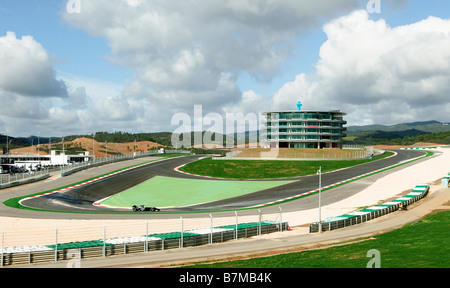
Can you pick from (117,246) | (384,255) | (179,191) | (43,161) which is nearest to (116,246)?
(117,246)

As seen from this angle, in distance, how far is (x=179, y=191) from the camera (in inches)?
2454

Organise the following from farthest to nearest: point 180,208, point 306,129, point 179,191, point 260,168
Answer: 1. point 306,129
2. point 260,168
3. point 179,191
4. point 180,208

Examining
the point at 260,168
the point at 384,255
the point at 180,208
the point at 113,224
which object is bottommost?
the point at 180,208

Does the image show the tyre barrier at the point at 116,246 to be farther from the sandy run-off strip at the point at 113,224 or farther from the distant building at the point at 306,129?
the distant building at the point at 306,129

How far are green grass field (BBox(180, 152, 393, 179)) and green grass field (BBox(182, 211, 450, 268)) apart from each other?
4918 cm

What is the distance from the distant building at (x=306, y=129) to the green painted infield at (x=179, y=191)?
192ft

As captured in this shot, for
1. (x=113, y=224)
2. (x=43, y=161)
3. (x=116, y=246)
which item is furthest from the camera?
(x=43, y=161)

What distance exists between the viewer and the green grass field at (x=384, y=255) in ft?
64.0

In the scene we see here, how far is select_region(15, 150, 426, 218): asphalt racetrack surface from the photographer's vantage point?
46531 mm

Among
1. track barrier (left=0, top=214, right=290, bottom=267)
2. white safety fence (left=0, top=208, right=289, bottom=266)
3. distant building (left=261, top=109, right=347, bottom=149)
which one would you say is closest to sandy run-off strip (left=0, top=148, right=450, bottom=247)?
white safety fence (left=0, top=208, right=289, bottom=266)

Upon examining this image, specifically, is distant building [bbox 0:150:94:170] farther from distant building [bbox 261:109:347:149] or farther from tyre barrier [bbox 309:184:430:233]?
tyre barrier [bbox 309:184:430:233]

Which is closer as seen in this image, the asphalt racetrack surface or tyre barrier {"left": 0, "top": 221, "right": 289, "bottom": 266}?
tyre barrier {"left": 0, "top": 221, "right": 289, "bottom": 266}

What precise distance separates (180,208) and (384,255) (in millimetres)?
32512

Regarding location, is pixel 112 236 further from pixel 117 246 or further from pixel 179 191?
pixel 179 191
